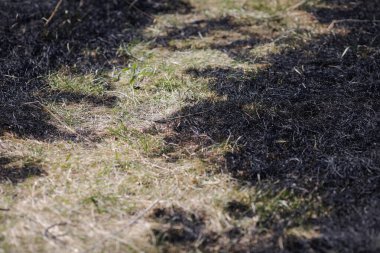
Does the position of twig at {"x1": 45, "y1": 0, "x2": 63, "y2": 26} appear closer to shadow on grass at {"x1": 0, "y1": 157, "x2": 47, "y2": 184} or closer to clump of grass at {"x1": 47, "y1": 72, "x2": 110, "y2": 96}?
clump of grass at {"x1": 47, "y1": 72, "x2": 110, "y2": 96}

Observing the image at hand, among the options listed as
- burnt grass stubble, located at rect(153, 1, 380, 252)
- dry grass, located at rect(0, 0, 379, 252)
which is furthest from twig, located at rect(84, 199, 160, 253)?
burnt grass stubble, located at rect(153, 1, 380, 252)

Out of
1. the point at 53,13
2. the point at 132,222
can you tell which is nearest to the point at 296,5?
the point at 53,13

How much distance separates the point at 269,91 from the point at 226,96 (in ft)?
1.05

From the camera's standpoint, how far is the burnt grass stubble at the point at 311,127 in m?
2.47

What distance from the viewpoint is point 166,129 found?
3.22m

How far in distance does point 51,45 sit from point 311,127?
93.0 inches

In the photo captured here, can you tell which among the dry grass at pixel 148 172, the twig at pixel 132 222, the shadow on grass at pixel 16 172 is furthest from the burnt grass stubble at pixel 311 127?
the shadow on grass at pixel 16 172

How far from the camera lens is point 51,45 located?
418 centimetres

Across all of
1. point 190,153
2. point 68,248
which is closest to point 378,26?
point 190,153

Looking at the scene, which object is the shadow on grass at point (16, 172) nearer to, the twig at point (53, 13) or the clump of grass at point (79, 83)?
the clump of grass at point (79, 83)

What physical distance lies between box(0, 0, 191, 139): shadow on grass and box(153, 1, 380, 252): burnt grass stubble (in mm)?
581

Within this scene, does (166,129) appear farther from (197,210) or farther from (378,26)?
(378,26)

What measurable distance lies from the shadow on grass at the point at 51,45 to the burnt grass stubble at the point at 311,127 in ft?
1.91

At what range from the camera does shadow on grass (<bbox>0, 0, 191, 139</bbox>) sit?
10.9 feet
